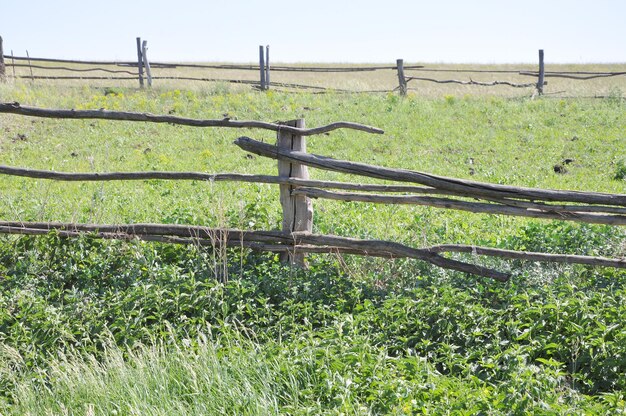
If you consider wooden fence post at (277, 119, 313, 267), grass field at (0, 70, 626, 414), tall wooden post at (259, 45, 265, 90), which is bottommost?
grass field at (0, 70, 626, 414)

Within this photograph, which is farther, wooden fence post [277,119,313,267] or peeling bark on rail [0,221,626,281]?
wooden fence post [277,119,313,267]

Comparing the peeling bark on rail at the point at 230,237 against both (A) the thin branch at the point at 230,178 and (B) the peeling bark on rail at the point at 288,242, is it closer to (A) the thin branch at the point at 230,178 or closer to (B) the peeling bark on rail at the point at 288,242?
(B) the peeling bark on rail at the point at 288,242

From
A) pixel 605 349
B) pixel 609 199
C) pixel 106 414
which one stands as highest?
pixel 609 199

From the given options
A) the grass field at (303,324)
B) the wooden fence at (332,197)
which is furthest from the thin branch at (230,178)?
the grass field at (303,324)

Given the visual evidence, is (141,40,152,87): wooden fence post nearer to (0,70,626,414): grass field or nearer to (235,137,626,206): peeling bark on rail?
(0,70,626,414): grass field

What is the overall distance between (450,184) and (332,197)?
2.98 ft

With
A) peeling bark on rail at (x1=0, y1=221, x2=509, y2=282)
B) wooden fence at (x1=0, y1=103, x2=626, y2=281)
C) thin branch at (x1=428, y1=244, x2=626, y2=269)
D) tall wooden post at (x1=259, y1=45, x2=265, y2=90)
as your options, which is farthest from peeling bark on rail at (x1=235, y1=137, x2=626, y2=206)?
Answer: tall wooden post at (x1=259, y1=45, x2=265, y2=90)

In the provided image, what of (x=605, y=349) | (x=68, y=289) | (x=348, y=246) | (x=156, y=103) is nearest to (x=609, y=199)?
(x=605, y=349)

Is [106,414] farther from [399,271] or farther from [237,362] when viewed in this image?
[399,271]

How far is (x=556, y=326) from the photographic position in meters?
3.94

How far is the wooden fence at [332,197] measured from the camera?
4949 mm

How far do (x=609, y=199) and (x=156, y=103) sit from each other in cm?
1277

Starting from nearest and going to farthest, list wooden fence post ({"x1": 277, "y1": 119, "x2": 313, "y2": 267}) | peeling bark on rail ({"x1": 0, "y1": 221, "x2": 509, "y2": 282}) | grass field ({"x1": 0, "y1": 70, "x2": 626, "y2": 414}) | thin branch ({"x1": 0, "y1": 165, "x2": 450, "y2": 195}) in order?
1. grass field ({"x1": 0, "y1": 70, "x2": 626, "y2": 414})
2. peeling bark on rail ({"x1": 0, "y1": 221, "x2": 509, "y2": 282})
3. thin branch ({"x1": 0, "y1": 165, "x2": 450, "y2": 195})
4. wooden fence post ({"x1": 277, "y1": 119, "x2": 313, "y2": 267})

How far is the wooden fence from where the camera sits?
495 centimetres
